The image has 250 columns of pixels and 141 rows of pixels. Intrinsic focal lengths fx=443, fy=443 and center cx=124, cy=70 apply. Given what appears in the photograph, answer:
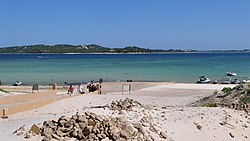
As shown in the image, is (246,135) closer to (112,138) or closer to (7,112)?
(112,138)

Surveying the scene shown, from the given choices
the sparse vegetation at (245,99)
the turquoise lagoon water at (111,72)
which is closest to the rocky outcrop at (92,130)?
the sparse vegetation at (245,99)

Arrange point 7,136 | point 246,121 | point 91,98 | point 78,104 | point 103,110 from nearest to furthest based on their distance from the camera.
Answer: point 7,136, point 103,110, point 246,121, point 78,104, point 91,98

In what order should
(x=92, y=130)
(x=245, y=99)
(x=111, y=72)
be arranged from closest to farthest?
(x=92, y=130) < (x=245, y=99) < (x=111, y=72)

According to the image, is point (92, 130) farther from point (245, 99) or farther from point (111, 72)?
point (111, 72)

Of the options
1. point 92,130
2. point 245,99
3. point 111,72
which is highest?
point 92,130

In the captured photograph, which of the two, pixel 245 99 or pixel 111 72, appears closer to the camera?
pixel 245 99

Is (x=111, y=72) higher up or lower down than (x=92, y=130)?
lower down

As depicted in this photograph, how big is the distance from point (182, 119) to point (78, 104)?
391 inches

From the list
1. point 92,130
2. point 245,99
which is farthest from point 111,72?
point 92,130

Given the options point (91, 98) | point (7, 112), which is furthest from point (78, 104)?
point (7, 112)

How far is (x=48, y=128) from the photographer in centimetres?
1136

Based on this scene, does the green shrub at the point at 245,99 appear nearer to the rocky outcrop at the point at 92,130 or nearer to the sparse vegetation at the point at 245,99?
the sparse vegetation at the point at 245,99

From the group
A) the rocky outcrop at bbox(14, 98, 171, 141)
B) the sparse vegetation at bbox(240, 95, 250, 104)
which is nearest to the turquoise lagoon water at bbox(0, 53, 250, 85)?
the sparse vegetation at bbox(240, 95, 250, 104)

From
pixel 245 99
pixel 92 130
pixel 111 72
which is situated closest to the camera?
pixel 92 130
